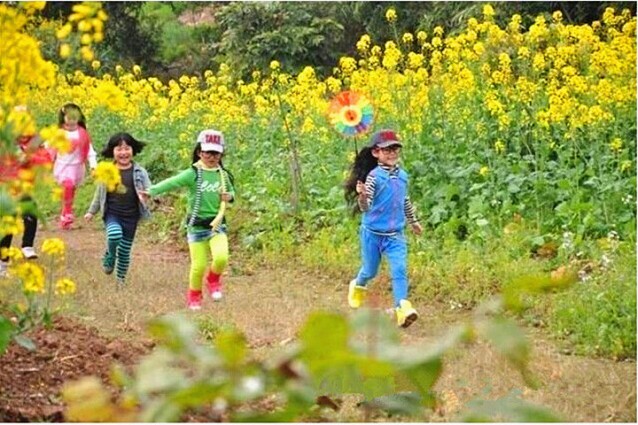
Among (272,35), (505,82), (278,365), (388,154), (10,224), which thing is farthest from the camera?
(272,35)

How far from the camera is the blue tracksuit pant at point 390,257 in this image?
22.0 ft

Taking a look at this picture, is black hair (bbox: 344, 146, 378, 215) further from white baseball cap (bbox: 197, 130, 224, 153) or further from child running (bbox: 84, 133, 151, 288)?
child running (bbox: 84, 133, 151, 288)

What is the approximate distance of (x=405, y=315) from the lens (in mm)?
6465

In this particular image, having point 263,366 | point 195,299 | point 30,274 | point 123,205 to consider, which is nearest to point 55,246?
point 30,274

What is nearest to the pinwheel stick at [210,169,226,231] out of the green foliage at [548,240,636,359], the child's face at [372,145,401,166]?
the child's face at [372,145,401,166]

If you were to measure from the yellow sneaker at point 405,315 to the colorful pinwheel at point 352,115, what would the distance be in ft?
10.4

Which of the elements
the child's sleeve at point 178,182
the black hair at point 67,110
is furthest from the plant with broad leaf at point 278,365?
the child's sleeve at point 178,182

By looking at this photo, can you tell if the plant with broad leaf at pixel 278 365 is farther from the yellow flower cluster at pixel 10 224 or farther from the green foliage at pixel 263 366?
the yellow flower cluster at pixel 10 224

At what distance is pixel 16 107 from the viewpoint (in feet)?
8.16

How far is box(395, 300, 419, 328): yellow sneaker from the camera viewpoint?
21.2 feet

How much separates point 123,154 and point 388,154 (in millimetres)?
2119

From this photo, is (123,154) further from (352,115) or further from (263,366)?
(263,366)

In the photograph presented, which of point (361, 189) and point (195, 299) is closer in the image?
point (361, 189)

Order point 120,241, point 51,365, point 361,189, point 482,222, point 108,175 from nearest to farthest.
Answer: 1. point 108,175
2. point 51,365
3. point 361,189
4. point 120,241
5. point 482,222
